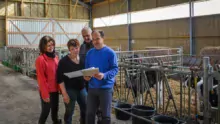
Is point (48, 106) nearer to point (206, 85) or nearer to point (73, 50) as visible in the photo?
point (73, 50)

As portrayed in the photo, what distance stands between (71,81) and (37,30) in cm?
1806

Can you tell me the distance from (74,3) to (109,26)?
4.88 metres

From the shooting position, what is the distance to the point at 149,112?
373 cm

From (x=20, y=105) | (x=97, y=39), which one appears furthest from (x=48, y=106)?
(x=20, y=105)

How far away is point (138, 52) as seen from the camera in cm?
1070

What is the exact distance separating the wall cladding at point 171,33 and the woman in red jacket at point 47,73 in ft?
32.7

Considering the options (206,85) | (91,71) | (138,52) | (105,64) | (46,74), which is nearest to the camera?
(91,71)

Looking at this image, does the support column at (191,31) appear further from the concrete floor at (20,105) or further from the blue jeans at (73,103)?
the blue jeans at (73,103)

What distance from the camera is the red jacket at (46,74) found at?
3.25m

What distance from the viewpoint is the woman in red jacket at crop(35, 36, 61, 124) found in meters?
3.25

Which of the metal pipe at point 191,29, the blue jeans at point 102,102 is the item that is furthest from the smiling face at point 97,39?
the metal pipe at point 191,29

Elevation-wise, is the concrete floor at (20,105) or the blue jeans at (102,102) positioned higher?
the blue jeans at (102,102)

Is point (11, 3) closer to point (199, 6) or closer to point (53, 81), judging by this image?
point (199, 6)

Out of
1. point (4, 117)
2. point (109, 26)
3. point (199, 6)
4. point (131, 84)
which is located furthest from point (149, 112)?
point (109, 26)
